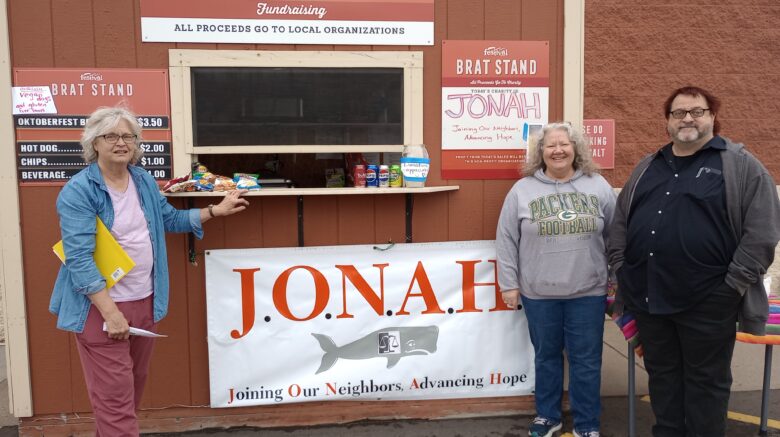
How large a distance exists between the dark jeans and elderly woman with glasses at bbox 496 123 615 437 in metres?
0.32

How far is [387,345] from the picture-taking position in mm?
3598

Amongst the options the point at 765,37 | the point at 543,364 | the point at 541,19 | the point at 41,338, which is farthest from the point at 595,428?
the point at 765,37

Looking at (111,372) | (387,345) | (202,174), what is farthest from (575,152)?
(111,372)

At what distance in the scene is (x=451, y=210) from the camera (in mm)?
3646

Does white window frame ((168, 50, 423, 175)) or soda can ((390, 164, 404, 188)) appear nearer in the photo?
white window frame ((168, 50, 423, 175))

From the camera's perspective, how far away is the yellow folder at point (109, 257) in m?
2.56

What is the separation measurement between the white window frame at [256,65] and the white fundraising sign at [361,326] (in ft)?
1.89

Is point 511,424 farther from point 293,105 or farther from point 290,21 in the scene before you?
point 290,21

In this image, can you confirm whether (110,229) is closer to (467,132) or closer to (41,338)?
(41,338)

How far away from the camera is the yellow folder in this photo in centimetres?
256

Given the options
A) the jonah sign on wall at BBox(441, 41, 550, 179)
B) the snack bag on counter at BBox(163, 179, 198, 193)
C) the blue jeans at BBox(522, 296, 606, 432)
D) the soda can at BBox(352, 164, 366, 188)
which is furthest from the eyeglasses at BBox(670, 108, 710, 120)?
the snack bag on counter at BBox(163, 179, 198, 193)

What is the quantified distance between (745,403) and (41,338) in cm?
435

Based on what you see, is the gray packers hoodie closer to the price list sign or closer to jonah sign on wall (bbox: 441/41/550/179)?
jonah sign on wall (bbox: 441/41/550/179)

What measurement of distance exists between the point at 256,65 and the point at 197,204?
850 millimetres
